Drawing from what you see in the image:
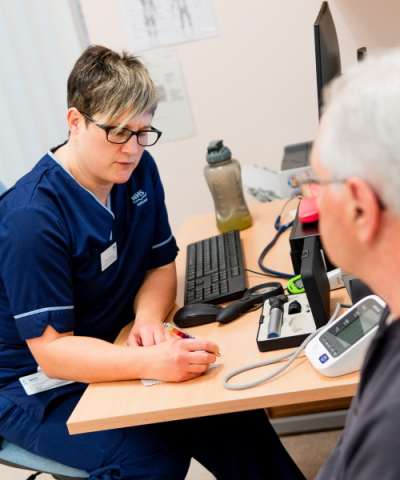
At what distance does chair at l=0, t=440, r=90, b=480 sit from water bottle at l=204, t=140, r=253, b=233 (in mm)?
833

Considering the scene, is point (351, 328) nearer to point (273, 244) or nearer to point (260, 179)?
point (273, 244)

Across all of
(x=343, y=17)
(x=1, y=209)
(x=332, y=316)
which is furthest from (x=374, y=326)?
(x=343, y=17)

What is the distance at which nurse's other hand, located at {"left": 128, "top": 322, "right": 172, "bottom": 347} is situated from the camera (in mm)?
1156

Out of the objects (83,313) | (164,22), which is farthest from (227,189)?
(164,22)

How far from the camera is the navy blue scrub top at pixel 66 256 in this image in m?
1.12

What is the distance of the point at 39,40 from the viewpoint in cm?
239

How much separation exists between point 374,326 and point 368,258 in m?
0.34

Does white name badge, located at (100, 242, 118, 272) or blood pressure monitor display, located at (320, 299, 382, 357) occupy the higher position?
white name badge, located at (100, 242, 118, 272)

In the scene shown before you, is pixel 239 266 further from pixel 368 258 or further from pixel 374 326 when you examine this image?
pixel 368 258

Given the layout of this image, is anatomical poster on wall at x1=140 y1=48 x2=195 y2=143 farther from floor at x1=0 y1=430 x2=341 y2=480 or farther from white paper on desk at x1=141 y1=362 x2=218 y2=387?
white paper on desk at x1=141 y1=362 x2=218 y2=387

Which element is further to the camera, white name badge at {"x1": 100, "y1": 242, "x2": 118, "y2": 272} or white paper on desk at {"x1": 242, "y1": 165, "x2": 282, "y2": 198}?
white paper on desk at {"x1": 242, "y1": 165, "x2": 282, "y2": 198}

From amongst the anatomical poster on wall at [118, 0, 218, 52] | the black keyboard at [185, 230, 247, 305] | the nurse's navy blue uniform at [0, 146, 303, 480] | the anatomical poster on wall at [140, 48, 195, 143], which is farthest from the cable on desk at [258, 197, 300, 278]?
the anatomical poster on wall at [118, 0, 218, 52]

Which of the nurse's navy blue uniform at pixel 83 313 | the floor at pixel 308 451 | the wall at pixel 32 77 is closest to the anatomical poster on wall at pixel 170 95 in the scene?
the wall at pixel 32 77

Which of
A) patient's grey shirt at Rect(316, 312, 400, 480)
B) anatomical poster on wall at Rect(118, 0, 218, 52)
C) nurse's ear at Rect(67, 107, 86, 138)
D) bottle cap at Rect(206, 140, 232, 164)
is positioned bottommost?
patient's grey shirt at Rect(316, 312, 400, 480)
